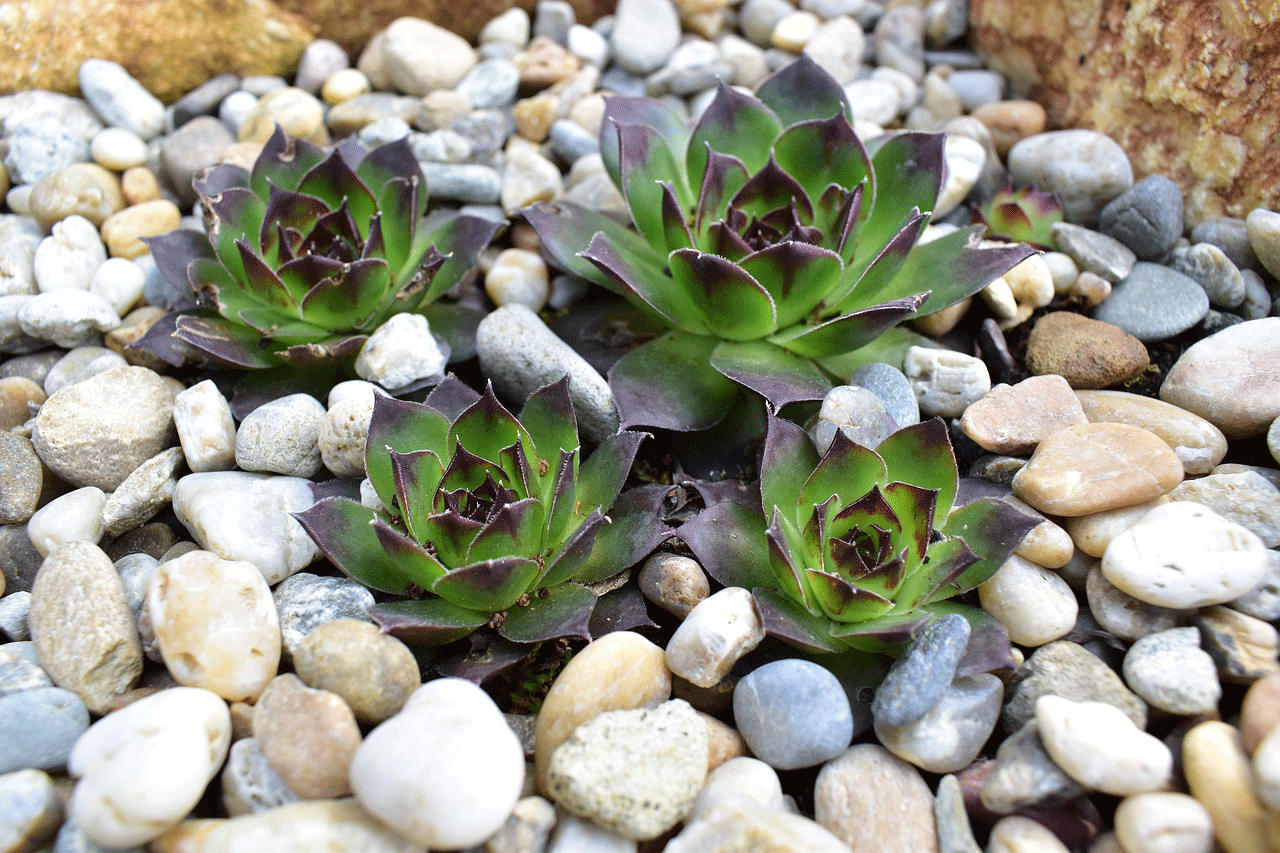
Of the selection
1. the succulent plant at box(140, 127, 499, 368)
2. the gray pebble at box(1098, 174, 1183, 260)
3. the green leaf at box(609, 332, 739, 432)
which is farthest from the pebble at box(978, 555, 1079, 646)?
the succulent plant at box(140, 127, 499, 368)

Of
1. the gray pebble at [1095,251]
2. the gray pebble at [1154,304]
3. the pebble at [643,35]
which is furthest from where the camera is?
the pebble at [643,35]

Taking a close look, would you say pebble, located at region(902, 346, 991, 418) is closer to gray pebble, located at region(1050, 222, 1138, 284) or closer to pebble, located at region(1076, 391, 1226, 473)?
pebble, located at region(1076, 391, 1226, 473)

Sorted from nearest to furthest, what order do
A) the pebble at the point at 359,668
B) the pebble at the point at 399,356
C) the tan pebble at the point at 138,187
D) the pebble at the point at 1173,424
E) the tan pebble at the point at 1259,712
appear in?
the tan pebble at the point at 1259,712, the pebble at the point at 359,668, the pebble at the point at 1173,424, the pebble at the point at 399,356, the tan pebble at the point at 138,187

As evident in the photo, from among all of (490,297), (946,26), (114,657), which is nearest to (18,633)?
(114,657)

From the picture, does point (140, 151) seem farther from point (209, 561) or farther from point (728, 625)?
point (728, 625)

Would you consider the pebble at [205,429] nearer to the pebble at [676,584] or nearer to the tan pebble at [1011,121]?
the pebble at [676,584]

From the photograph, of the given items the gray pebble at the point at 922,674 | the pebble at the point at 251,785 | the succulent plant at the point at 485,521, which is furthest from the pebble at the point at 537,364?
the pebble at the point at 251,785
